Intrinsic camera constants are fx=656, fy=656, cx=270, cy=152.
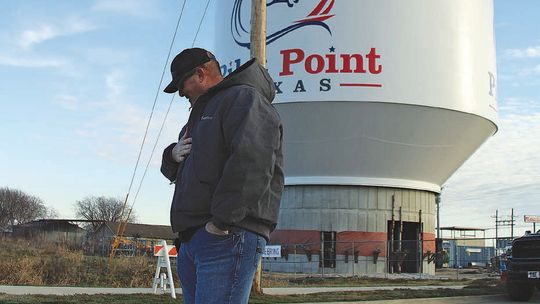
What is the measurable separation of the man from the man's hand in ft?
0.21

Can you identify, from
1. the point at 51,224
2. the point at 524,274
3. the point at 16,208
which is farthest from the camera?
the point at 16,208

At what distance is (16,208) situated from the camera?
89312mm

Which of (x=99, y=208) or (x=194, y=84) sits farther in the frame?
(x=99, y=208)

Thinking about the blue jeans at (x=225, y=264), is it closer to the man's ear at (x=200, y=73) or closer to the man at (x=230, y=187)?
the man at (x=230, y=187)

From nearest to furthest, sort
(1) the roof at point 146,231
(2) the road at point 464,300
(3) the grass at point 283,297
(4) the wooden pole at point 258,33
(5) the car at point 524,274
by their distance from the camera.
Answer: (3) the grass at point 283,297 → (4) the wooden pole at point 258,33 → (2) the road at point 464,300 → (5) the car at point 524,274 → (1) the roof at point 146,231

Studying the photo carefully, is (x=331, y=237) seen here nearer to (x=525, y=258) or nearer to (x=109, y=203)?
(x=525, y=258)

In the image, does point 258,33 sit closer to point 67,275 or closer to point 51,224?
point 67,275

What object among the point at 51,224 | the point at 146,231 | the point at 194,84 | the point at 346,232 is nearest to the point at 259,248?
the point at 194,84

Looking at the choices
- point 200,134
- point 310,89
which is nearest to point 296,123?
point 310,89

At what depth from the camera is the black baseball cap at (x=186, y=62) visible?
9.62ft

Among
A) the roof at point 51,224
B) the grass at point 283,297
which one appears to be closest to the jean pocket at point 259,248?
the grass at point 283,297

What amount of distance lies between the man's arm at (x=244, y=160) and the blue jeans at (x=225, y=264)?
118 millimetres

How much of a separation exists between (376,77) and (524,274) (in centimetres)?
786

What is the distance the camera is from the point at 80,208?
98.3m
